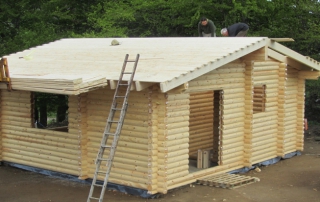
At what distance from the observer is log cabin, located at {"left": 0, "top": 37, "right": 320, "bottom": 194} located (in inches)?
507

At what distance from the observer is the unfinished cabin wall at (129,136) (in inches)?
511

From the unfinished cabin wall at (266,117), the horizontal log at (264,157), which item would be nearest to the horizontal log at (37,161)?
the unfinished cabin wall at (266,117)

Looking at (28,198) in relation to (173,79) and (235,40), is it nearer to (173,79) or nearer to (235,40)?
(173,79)

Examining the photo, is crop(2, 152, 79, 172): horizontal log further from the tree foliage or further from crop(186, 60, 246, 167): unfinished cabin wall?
the tree foliage

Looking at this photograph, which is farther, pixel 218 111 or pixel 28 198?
pixel 218 111

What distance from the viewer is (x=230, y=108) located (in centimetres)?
1523

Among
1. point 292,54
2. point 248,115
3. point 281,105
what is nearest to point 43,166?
point 248,115

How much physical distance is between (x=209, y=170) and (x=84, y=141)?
343 cm

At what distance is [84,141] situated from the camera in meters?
14.1

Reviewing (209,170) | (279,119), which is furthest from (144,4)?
(209,170)

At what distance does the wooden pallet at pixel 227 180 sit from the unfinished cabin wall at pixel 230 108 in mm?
557

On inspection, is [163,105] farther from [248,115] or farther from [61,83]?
[248,115]

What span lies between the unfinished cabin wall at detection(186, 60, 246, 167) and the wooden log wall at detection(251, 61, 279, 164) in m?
0.59

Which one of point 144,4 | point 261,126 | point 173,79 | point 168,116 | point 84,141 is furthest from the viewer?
point 144,4
